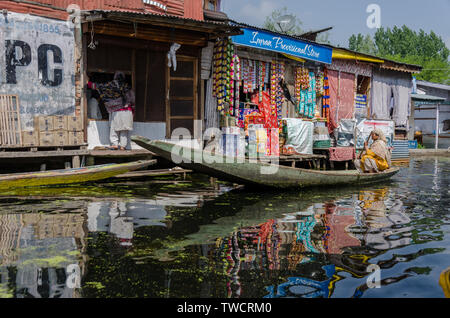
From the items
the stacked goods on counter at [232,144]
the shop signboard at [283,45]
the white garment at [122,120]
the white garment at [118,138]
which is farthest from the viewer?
the shop signboard at [283,45]

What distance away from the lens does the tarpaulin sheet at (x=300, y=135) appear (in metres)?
13.6

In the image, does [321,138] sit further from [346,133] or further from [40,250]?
[40,250]

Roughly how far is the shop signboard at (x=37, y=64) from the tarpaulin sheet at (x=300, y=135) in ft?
22.3

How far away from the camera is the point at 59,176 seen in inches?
328

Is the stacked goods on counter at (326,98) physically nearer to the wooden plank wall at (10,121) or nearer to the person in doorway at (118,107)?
the person in doorway at (118,107)

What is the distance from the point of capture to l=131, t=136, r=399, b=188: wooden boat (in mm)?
7082

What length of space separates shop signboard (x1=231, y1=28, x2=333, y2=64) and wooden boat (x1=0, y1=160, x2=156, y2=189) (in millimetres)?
5294

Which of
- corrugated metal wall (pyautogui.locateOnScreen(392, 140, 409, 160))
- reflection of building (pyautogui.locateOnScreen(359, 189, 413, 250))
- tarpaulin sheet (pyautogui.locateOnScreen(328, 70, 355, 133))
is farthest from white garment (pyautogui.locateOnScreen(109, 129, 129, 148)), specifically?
corrugated metal wall (pyautogui.locateOnScreen(392, 140, 409, 160))

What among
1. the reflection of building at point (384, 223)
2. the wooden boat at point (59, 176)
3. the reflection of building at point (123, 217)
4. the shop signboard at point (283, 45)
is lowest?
the reflection of building at point (384, 223)

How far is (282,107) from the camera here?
563 inches

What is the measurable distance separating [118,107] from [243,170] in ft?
13.6

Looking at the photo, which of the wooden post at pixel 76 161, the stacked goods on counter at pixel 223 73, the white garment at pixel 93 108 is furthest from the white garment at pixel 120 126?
the stacked goods on counter at pixel 223 73
